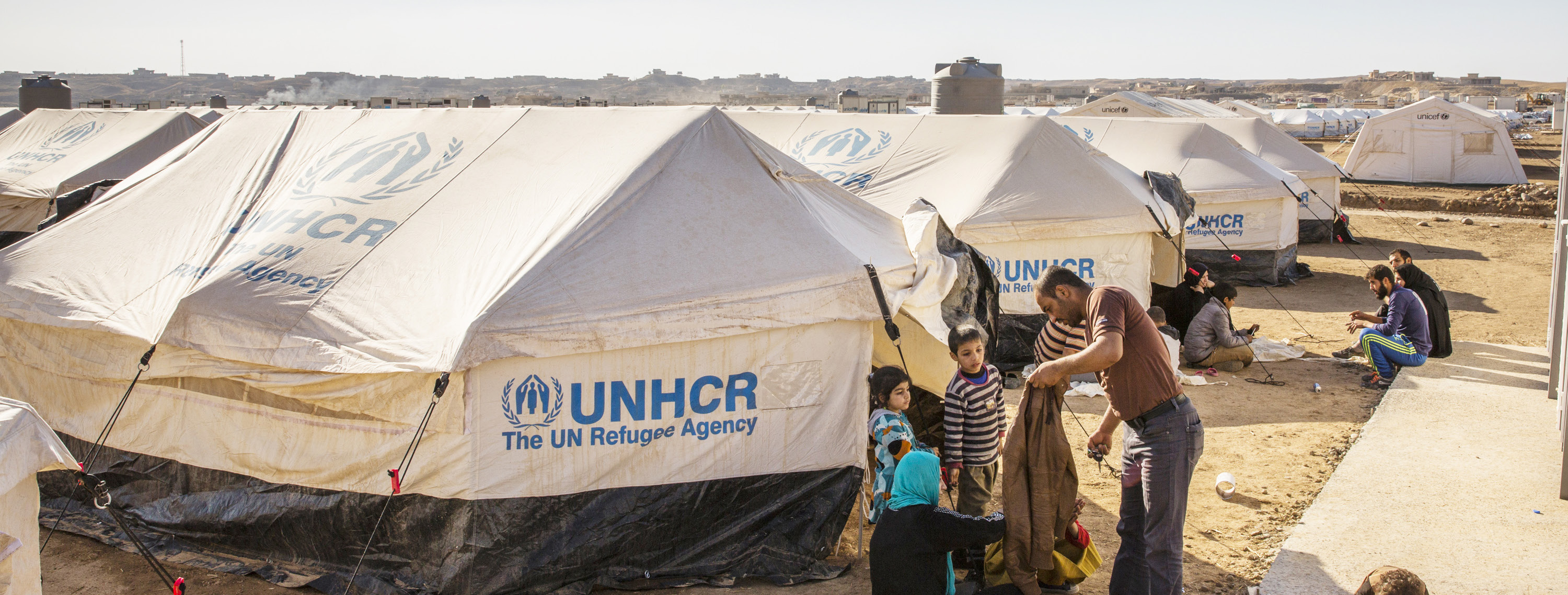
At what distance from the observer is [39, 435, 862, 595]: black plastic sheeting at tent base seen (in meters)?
4.87

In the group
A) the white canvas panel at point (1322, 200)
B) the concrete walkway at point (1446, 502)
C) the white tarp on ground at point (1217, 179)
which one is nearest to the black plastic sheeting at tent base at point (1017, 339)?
the concrete walkway at point (1446, 502)

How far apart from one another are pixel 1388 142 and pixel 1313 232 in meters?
12.0

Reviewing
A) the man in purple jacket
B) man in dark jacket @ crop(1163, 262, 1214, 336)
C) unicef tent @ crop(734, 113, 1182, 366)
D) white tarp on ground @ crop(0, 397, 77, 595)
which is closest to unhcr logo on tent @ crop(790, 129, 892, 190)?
unicef tent @ crop(734, 113, 1182, 366)

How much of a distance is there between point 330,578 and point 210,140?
12.2 ft

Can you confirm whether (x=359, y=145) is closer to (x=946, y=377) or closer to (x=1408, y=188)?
(x=946, y=377)

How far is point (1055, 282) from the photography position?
178 inches

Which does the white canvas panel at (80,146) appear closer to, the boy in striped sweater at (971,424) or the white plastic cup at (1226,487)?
the boy in striped sweater at (971,424)

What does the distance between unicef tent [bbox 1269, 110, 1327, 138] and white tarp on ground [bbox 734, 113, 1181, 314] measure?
4297 cm

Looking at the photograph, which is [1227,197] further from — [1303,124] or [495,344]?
[1303,124]

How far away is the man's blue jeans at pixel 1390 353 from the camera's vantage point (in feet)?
29.3

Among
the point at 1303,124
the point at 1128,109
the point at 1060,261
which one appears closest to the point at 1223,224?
the point at 1060,261

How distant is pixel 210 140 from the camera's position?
7195 mm

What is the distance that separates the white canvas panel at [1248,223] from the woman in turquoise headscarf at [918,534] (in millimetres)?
11574

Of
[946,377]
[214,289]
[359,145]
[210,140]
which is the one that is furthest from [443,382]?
[210,140]
